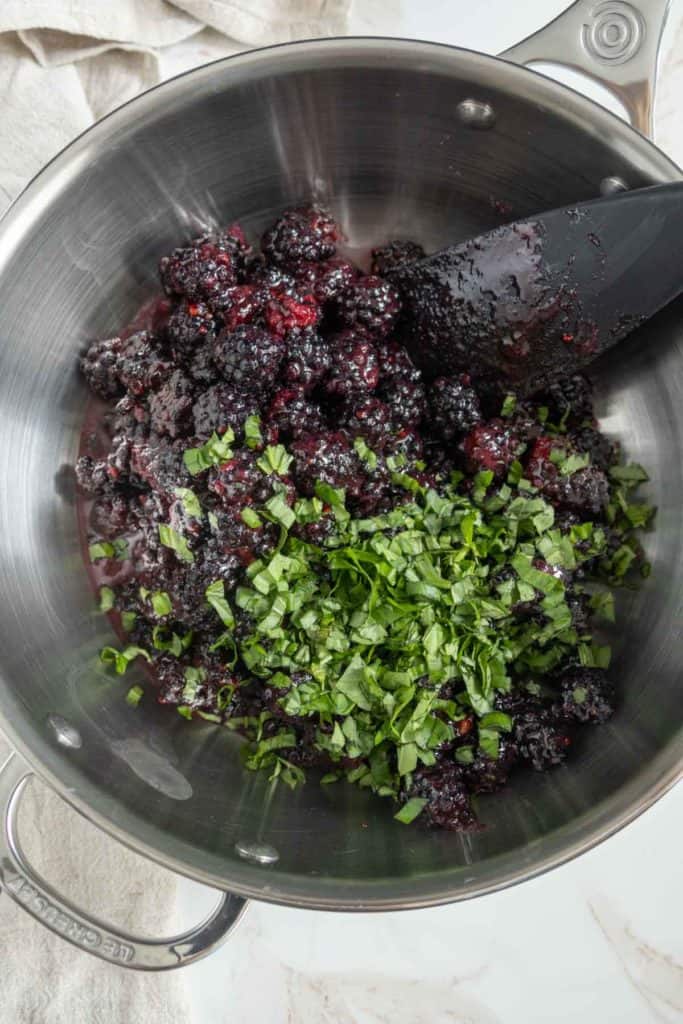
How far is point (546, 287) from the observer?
6.82ft

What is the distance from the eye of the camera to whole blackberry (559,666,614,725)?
7.00ft

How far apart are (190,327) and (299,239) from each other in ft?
1.39

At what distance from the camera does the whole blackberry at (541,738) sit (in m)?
2.13

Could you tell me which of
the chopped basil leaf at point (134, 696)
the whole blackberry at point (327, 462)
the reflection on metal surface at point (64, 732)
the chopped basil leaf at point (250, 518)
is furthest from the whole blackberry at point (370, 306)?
the reflection on metal surface at point (64, 732)

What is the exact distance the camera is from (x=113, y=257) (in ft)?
7.61

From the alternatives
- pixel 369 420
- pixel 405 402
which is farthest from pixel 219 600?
pixel 405 402

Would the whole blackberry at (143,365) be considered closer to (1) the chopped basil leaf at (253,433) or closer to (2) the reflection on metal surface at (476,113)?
(1) the chopped basil leaf at (253,433)

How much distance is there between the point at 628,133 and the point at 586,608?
50.7 inches

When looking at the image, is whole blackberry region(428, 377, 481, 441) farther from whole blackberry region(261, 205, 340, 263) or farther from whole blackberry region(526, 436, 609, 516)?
whole blackberry region(261, 205, 340, 263)

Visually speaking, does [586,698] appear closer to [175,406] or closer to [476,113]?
[175,406]

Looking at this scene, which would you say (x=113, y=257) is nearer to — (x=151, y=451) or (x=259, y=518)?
(x=151, y=451)

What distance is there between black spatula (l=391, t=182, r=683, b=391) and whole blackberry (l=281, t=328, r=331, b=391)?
30 centimetres

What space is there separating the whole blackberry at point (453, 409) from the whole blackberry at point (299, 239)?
21.3 inches

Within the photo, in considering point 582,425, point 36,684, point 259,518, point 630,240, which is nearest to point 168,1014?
point 36,684
